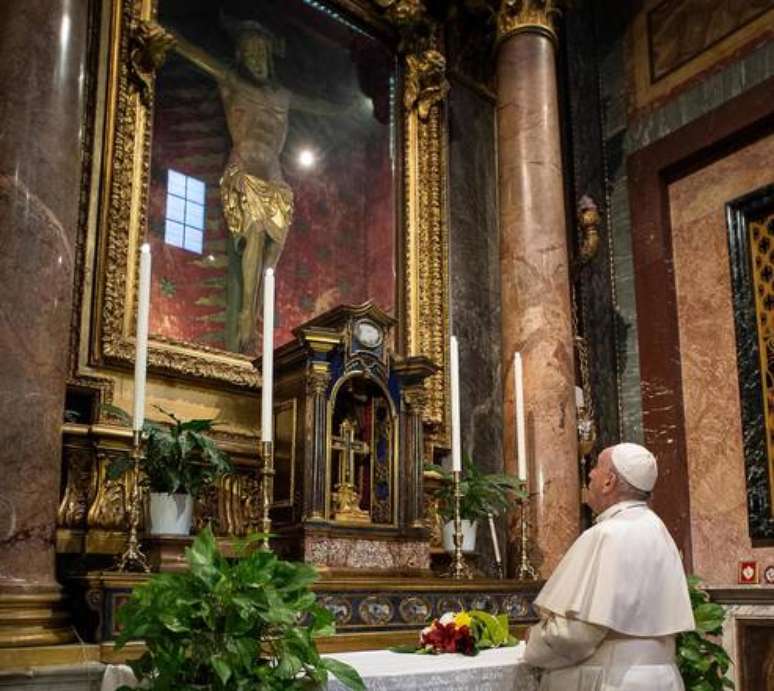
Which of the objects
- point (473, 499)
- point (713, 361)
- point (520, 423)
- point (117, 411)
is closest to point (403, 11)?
point (520, 423)

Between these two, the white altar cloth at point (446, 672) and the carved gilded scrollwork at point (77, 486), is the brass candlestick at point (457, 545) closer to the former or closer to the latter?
the white altar cloth at point (446, 672)

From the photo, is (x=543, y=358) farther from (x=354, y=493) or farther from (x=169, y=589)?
(x=169, y=589)

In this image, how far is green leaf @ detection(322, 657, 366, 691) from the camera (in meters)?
2.94

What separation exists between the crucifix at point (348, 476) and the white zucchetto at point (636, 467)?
1820 mm

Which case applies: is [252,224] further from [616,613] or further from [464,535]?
[616,613]

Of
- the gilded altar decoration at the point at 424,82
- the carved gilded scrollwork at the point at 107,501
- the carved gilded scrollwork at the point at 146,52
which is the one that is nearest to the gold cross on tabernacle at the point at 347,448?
the carved gilded scrollwork at the point at 107,501

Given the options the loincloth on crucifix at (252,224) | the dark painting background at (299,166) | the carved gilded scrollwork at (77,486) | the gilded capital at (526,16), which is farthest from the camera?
the gilded capital at (526,16)

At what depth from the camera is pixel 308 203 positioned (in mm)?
6395

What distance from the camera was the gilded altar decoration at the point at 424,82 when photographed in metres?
7.17

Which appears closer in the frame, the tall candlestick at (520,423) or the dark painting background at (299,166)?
the tall candlestick at (520,423)

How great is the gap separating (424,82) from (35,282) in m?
4.03

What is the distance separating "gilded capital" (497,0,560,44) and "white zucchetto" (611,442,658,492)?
453cm

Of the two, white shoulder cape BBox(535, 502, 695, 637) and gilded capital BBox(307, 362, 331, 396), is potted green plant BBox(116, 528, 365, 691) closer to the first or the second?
white shoulder cape BBox(535, 502, 695, 637)

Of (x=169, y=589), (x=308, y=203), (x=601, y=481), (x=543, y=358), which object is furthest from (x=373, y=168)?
(x=169, y=589)
